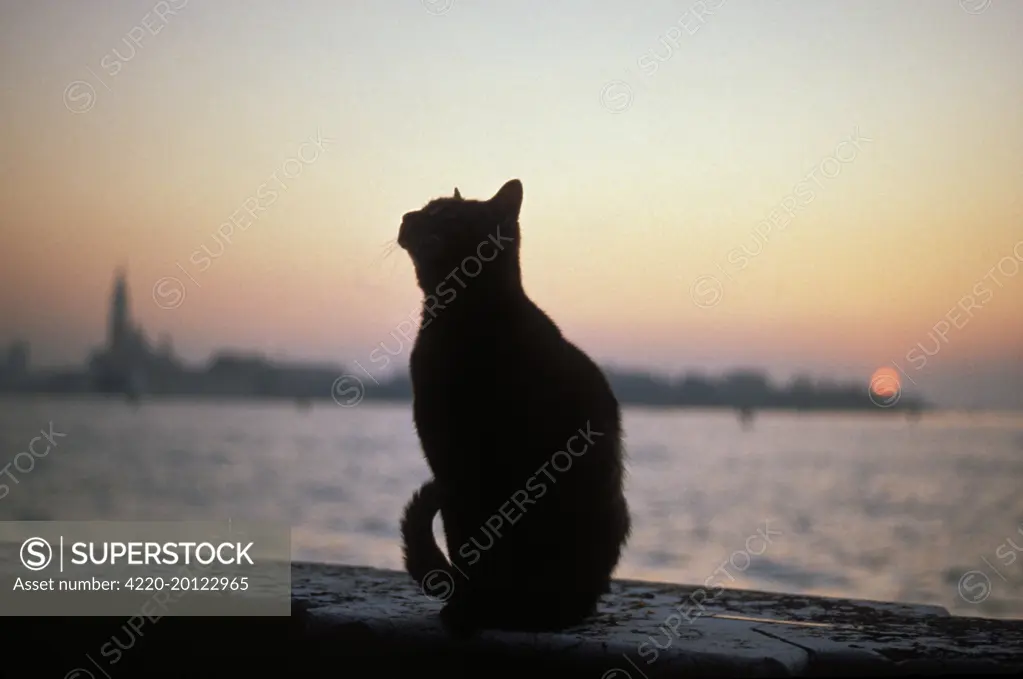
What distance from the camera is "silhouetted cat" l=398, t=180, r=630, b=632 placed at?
346 cm

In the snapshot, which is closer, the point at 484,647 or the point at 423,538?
the point at 484,647

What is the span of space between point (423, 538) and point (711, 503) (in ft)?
93.9

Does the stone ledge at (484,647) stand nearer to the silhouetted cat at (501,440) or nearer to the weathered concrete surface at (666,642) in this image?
the weathered concrete surface at (666,642)

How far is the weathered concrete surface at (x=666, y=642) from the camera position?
9.51ft

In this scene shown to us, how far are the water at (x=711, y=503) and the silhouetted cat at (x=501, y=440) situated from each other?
326mm

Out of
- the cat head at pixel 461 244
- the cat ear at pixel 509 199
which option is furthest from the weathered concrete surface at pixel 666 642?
the cat ear at pixel 509 199

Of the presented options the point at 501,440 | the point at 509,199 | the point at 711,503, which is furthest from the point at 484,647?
the point at 711,503

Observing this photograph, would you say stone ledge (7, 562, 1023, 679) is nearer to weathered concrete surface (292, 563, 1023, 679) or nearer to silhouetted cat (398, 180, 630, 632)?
weathered concrete surface (292, 563, 1023, 679)

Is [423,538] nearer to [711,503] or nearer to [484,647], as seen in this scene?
[484,647]

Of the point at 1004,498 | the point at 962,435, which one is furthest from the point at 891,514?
the point at 962,435

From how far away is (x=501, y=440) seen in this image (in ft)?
11.4

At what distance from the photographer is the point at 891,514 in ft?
100

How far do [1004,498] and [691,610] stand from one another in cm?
3489

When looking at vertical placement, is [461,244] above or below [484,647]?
above
